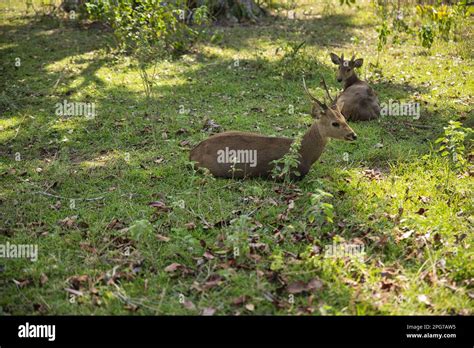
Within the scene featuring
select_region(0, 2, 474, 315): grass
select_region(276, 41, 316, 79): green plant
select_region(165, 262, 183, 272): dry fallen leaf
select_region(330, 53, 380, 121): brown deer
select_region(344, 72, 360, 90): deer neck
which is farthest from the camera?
select_region(276, 41, 316, 79): green plant

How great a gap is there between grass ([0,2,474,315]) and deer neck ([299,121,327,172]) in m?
0.22

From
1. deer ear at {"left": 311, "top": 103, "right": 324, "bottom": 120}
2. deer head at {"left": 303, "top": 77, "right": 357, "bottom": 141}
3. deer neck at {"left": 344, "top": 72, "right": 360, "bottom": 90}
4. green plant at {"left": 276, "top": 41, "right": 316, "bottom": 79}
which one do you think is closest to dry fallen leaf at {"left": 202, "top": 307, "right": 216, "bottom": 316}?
deer head at {"left": 303, "top": 77, "right": 357, "bottom": 141}

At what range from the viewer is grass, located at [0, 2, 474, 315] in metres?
4.30

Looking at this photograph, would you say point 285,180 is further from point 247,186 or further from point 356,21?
point 356,21

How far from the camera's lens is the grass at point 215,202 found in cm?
430

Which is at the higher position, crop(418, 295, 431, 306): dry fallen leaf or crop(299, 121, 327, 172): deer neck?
crop(299, 121, 327, 172): deer neck

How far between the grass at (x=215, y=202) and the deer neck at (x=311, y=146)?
22 centimetres

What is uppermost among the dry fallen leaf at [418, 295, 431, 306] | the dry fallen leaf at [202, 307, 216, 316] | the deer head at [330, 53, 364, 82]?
the deer head at [330, 53, 364, 82]

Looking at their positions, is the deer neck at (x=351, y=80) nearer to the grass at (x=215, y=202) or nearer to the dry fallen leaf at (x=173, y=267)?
the grass at (x=215, y=202)

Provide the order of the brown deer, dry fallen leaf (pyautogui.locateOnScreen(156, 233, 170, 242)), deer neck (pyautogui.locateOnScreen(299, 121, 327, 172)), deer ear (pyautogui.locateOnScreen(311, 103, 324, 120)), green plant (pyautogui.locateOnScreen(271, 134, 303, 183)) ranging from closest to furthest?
dry fallen leaf (pyautogui.locateOnScreen(156, 233, 170, 242)) < green plant (pyautogui.locateOnScreen(271, 134, 303, 183)) < deer neck (pyautogui.locateOnScreen(299, 121, 327, 172)) < deer ear (pyautogui.locateOnScreen(311, 103, 324, 120)) < the brown deer

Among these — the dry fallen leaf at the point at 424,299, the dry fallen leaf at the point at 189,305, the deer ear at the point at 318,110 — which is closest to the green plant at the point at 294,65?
the deer ear at the point at 318,110

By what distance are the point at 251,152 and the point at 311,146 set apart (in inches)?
32.5

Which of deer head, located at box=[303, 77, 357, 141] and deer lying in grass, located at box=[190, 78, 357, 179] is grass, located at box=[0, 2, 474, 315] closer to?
deer lying in grass, located at box=[190, 78, 357, 179]

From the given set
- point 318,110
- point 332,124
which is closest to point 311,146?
point 332,124
